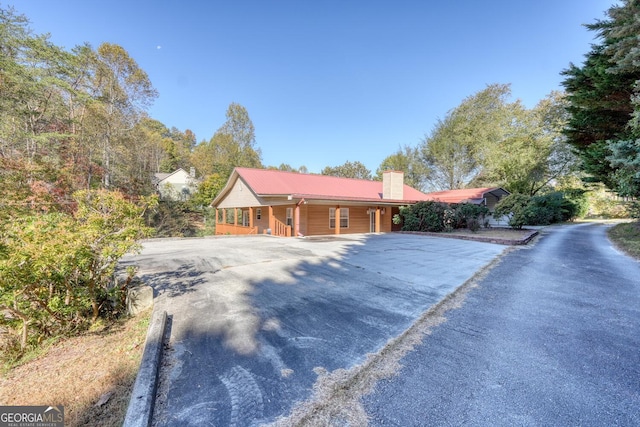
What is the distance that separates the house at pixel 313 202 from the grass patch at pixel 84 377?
11.3 metres

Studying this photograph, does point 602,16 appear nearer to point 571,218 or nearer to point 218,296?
point 218,296

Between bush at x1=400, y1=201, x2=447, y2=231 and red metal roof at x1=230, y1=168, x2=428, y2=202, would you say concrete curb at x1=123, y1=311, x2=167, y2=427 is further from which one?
bush at x1=400, y1=201, x2=447, y2=231

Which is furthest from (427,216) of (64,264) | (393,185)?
(64,264)

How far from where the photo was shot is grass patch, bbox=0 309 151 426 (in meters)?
1.98

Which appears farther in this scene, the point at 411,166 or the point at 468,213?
the point at 411,166

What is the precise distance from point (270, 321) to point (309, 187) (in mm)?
13887

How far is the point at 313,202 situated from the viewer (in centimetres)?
1465

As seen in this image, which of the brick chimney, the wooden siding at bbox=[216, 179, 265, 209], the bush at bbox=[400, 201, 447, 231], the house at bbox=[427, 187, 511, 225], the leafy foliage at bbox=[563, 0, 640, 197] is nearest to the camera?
the leafy foliage at bbox=[563, 0, 640, 197]

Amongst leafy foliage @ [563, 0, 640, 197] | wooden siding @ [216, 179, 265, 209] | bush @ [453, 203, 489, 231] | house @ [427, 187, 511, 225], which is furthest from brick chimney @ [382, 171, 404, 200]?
wooden siding @ [216, 179, 265, 209]

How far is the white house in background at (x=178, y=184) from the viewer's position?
27.5 m

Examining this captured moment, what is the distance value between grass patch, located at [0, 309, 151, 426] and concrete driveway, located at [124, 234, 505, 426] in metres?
0.33

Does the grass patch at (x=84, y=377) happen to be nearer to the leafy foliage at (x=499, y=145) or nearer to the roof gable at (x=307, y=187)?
the roof gable at (x=307, y=187)

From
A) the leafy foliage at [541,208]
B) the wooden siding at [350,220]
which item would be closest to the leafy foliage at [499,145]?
the leafy foliage at [541,208]

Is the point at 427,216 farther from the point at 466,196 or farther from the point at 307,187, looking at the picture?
the point at 466,196
